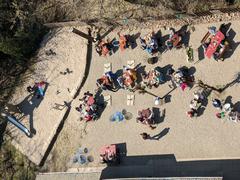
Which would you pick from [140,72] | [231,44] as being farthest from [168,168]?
[231,44]

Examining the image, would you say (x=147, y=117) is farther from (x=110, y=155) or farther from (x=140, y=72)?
(x=110, y=155)

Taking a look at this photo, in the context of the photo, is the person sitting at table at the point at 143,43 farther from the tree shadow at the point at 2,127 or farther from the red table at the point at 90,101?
the tree shadow at the point at 2,127

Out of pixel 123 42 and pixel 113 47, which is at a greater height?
pixel 123 42

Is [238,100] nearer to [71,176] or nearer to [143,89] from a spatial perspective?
[143,89]

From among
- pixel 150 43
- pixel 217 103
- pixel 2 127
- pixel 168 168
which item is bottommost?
pixel 168 168

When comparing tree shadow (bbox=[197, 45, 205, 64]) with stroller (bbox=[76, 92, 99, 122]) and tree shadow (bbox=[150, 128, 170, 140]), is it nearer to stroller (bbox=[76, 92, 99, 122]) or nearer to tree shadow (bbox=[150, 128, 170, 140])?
tree shadow (bbox=[150, 128, 170, 140])

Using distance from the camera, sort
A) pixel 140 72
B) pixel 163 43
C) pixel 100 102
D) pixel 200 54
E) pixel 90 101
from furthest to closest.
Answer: pixel 100 102, pixel 90 101, pixel 140 72, pixel 163 43, pixel 200 54

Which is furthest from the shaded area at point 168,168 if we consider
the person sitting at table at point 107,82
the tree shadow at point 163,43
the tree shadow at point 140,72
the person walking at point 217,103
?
the tree shadow at point 163,43
